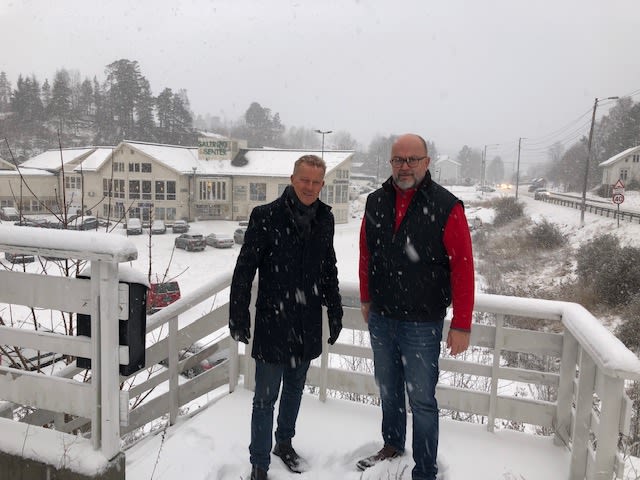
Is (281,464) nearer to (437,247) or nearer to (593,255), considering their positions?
(437,247)

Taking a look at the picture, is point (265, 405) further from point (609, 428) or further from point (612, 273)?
point (612, 273)

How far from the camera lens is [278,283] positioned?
9.50 ft

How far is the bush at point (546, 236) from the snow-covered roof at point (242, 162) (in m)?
16.1

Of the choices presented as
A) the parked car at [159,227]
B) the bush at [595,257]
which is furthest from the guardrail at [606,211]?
the parked car at [159,227]

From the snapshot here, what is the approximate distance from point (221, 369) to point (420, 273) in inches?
84.6

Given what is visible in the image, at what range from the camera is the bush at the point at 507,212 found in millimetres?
37469

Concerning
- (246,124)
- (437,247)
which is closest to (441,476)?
(437,247)

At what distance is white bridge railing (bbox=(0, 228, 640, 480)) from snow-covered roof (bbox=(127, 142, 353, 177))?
35.2 meters

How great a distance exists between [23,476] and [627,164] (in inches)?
2056

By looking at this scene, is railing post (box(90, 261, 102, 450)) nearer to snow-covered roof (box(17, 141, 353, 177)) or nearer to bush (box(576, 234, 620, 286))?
bush (box(576, 234, 620, 286))

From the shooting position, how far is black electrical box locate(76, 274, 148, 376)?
251 centimetres

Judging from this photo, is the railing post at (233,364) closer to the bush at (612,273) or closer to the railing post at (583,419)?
the railing post at (583,419)

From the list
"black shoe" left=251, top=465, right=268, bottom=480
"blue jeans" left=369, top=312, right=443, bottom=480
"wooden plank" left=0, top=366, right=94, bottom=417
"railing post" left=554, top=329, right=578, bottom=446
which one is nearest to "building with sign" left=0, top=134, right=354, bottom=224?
"railing post" left=554, top=329, right=578, bottom=446

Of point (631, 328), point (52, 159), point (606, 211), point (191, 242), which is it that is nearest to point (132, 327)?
point (631, 328)
